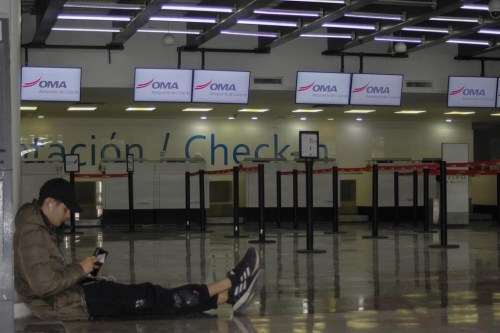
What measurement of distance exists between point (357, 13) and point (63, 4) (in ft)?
14.4

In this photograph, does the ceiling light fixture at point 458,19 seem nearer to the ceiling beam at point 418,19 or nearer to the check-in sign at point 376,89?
the ceiling beam at point 418,19

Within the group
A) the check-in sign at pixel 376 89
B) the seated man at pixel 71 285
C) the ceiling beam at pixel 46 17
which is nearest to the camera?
the seated man at pixel 71 285

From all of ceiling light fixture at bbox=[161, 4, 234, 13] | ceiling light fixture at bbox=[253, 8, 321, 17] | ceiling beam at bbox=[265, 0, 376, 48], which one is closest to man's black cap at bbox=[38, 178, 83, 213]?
ceiling light fixture at bbox=[161, 4, 234, 13]

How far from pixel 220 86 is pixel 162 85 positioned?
107cm

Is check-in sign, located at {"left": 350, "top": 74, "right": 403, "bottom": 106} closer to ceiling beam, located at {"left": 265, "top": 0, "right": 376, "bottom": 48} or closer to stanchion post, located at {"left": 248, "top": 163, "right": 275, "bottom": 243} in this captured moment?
ceiling beam, located at {"left": 265, "top": 0, "right": 376, "bottom": 48}

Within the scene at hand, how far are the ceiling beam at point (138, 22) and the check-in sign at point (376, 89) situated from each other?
4560 millimetres

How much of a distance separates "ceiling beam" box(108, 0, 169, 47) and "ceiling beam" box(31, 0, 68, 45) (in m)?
1.14

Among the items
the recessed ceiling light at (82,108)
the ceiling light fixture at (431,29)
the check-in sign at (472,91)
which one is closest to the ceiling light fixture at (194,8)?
the ceiling light fixture at (431,29)

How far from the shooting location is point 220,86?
15.0m

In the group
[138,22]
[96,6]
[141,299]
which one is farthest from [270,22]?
[141,299]

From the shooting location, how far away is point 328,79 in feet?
51.1

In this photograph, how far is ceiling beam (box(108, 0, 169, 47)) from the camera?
1119cm

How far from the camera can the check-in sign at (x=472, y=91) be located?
16.4 metres

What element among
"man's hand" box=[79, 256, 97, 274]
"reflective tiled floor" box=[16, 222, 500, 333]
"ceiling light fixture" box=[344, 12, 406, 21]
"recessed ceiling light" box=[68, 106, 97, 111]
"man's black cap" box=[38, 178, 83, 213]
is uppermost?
"ceiling light fixture" box=[344, 12, 406, 21]
